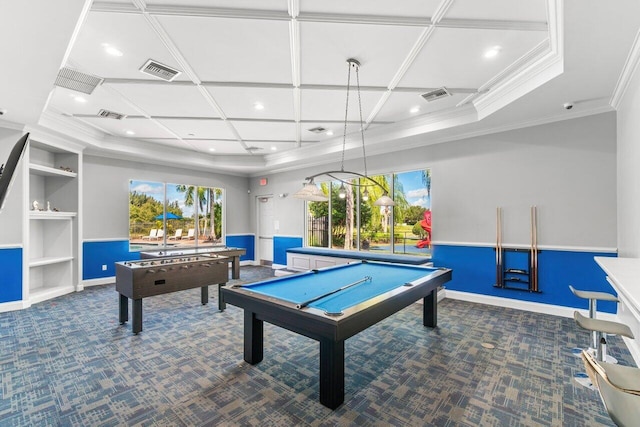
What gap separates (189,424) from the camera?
6.61 ft

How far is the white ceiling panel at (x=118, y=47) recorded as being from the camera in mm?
2465

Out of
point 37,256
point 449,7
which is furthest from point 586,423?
point 37,256

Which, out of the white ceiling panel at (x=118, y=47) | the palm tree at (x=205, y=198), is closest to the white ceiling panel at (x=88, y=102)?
the white ceiling panel at (x=118, y=47)

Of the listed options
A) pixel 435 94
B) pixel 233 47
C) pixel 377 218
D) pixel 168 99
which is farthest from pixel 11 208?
pixel 435 94

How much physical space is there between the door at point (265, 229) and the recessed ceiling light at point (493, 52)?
267 inches

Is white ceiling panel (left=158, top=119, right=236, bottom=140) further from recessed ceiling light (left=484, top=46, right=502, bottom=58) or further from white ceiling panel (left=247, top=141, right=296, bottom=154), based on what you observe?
recessed ceiling light (left=484, top=46, right=502, bottom=58)

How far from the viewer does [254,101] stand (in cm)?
424

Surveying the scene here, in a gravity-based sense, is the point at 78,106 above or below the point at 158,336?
above

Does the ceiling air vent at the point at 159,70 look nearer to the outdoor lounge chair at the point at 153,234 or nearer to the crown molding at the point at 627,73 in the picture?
the crown molding at the point at 627,73

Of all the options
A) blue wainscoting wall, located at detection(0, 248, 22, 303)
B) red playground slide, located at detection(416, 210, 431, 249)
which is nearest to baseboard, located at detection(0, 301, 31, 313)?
blue wainscoting wall, located at detection(0, 248, 22, 303)

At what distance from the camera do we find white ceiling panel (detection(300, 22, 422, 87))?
2.62 metres

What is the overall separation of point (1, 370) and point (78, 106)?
356cm

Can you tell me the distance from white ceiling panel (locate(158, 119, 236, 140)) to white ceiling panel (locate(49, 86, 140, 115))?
2.18 ft

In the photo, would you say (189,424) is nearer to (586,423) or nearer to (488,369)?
(488,369)
